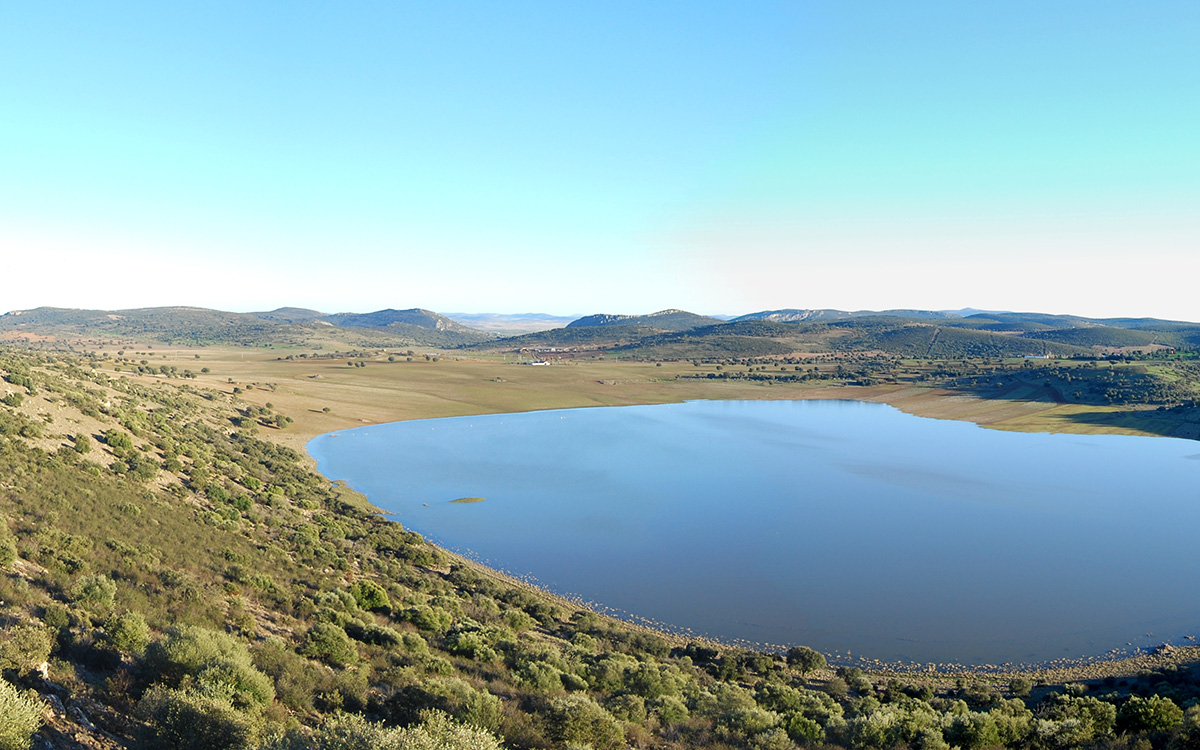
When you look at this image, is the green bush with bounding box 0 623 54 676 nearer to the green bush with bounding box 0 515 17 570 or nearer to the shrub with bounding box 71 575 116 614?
the shrub with bounding box 71 575 116 614

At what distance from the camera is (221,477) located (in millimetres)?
33125

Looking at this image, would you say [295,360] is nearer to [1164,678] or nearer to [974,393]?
[974,393]

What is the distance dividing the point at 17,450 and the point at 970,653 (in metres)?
35.6

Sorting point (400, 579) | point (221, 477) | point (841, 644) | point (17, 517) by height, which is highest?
point (17, 517)

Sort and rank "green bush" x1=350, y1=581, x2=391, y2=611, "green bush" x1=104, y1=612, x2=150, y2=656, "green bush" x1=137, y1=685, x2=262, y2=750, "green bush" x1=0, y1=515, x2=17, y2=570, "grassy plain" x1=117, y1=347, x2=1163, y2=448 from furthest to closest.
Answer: "grassy plain" x1=117, y1=347, x2=1163, y2=448
"green bush" x1=350, y1=581, x2=391, y2=611
"green bush" x1=0, y1=515, x2=17, y2=570
"green bush" x1=104, y1=612, x2=150, y2=656
"green bush" x1=137, y1=685, x2=262, y2=750

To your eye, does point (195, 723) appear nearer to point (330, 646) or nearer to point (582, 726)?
point (330, 646)

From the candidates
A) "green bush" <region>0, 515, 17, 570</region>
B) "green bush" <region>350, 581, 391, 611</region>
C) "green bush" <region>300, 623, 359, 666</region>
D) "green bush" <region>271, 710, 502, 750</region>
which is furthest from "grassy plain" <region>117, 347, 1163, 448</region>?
"green bush" <region>271, 710, 502, 750</region>

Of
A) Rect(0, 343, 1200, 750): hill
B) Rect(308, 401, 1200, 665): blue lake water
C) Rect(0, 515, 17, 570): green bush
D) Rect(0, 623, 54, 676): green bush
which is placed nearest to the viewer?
Rect(0, 623, 54, 676): green bush

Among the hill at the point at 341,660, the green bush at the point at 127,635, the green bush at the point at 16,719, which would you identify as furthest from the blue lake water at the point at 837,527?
the green bush at the point at 16,719

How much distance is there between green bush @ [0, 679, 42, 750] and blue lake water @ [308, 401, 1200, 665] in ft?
69.8

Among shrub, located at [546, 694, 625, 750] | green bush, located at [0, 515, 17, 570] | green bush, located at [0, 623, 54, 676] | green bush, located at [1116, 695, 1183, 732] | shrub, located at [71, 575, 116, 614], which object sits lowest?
green bush, located at [1116, 695, 1183, 732]

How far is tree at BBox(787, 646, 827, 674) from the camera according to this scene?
2177 centimetres

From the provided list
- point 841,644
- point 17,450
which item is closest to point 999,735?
point 841,644

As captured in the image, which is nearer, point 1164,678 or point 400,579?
point 1164,678
